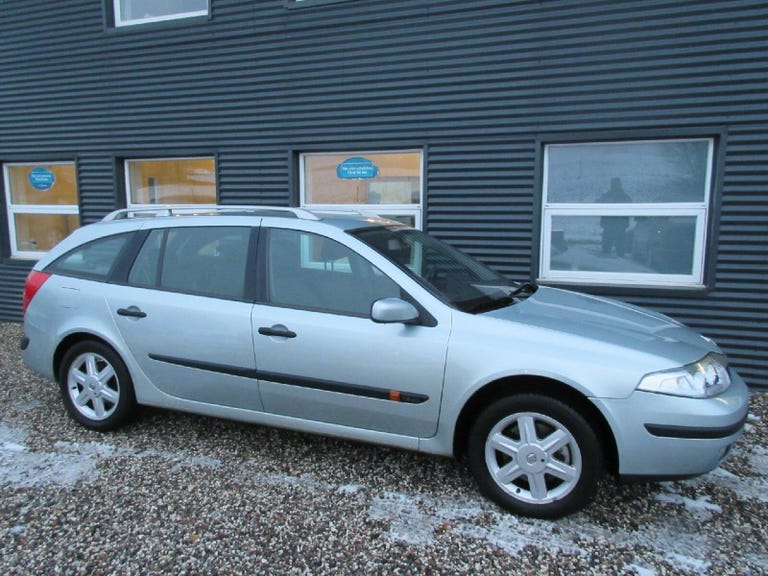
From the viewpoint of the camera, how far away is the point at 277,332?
3.11 meters

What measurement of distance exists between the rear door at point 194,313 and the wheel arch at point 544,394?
1305 mm

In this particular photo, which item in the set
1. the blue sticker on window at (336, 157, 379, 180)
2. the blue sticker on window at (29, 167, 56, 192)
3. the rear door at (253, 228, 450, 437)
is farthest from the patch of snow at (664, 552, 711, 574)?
the blue sticker on window at (29, 167, 56, 192)

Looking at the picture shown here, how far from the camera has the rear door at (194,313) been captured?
327 centimetres

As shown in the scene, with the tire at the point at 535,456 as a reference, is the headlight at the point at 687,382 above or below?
above

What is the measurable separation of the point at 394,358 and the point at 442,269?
0.77 meters

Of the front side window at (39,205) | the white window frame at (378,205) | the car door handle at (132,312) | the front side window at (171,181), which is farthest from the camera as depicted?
the front side window at (39,205)

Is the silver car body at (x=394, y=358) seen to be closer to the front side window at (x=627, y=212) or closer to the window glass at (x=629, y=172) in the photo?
the front side window at (x=627, y=212)

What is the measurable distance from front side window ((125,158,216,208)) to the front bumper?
19.0ft

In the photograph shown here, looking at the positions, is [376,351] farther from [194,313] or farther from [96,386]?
[96,386]

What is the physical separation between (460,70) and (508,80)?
515 millimetres

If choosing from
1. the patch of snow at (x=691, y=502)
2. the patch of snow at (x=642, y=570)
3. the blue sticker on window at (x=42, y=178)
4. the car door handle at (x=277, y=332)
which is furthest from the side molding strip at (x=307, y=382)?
the blue sticker on window at (x=42, y=178)

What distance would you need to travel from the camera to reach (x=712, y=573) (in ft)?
7.81

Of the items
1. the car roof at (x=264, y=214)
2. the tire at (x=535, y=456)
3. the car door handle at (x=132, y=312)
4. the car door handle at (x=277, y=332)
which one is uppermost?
the car roof at (x=264, y=214)

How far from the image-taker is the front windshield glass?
10.1 ft
